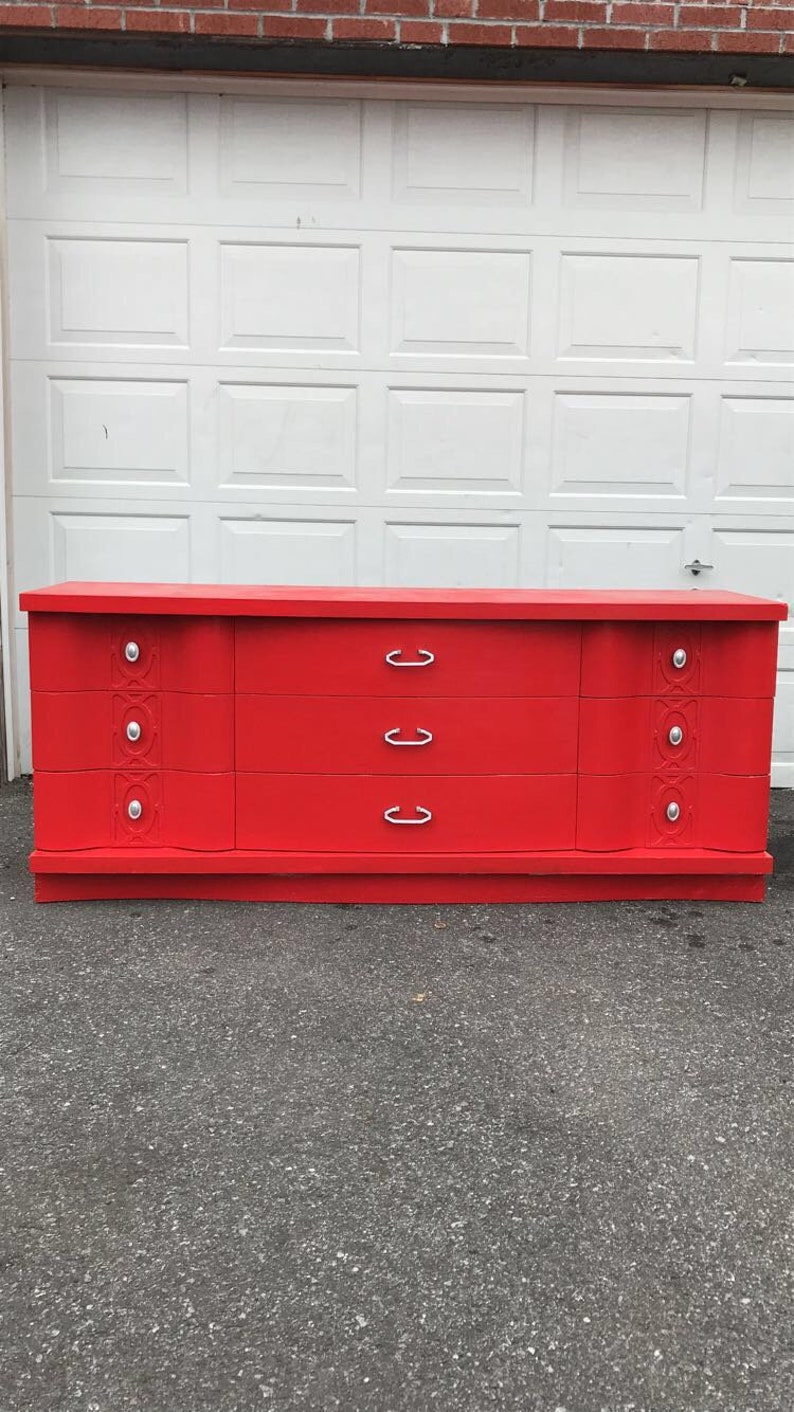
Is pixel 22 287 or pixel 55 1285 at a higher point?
pixel 22 287

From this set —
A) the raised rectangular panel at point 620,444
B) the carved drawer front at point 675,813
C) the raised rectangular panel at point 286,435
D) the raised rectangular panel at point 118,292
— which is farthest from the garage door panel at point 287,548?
the carved drawer front at point 675,813

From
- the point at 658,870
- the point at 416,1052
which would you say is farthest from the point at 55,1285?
the point at 658,870

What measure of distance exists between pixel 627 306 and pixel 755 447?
0.93 metres

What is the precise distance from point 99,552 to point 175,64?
223 cm

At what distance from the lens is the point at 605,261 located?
510 centimetres

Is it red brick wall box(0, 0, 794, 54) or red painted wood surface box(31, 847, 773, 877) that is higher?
red brick wall box(0, 0, 794, 54)

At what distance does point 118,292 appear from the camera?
199 inches

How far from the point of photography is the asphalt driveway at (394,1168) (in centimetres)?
170

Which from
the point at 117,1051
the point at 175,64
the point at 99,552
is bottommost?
the point at 117,1051

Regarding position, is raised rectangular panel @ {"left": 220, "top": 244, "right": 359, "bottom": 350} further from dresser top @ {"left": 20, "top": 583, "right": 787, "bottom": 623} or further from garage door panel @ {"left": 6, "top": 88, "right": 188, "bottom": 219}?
dresser top @ {"left": 20, "top": 583, "right": 787, "bottom": 623}

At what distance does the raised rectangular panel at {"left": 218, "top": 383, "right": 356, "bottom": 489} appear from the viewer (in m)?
5.11

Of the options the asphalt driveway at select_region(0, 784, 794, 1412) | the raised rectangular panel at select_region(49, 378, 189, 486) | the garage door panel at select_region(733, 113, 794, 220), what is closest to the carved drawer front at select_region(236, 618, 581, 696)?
the asphalt driveway at select_region(0, 784, 794, 1412)

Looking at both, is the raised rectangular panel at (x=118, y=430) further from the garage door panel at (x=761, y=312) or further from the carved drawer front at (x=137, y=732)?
the garage door panel at (x=761, y=312)

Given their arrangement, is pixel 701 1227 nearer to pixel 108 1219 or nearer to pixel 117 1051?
pixel 108 1219
